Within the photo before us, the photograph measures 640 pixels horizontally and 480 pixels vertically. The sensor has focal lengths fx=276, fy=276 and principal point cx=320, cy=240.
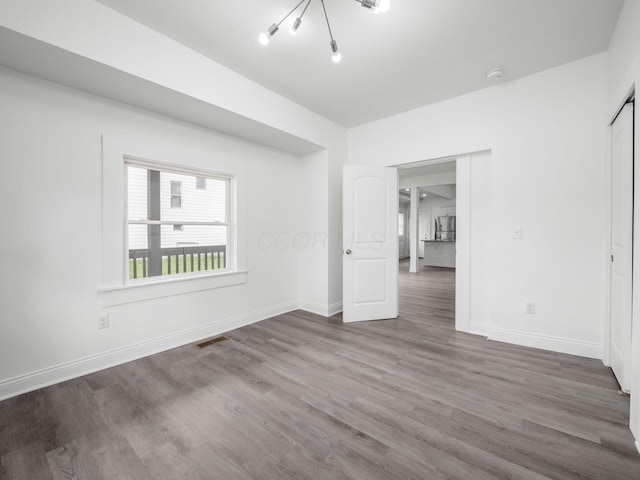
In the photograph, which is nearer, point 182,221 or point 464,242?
point 182,221

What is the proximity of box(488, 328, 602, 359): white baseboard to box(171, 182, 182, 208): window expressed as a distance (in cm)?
365

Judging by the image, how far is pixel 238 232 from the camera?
3.44 m

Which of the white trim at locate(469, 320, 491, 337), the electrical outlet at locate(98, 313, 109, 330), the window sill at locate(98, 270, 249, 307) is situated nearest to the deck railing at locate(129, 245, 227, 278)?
the window sill at locate(98, 270, 249, 307)

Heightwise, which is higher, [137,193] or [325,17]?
[325,17]

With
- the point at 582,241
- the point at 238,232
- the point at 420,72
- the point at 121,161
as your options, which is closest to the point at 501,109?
the point at 420,72

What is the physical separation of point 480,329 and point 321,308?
1.98 metres

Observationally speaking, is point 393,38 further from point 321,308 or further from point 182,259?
point 321,308

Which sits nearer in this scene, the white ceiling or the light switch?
the white ceiling

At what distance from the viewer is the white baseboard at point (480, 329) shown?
311 centimetres

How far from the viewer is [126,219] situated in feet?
8.32

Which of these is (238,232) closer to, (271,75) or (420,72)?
(271,75)

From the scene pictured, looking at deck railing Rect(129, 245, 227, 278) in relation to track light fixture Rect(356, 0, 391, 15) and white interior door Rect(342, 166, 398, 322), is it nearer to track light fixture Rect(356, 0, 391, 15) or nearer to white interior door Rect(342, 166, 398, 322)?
white interior door Rect(342, 166, 398, 322)

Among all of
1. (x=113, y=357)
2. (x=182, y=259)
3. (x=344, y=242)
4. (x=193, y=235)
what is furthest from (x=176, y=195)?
(x=344, y=242)

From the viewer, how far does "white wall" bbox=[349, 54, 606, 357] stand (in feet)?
8.16
